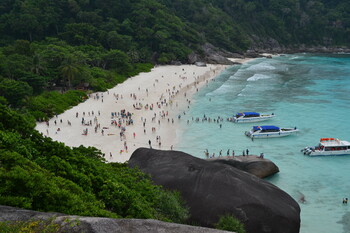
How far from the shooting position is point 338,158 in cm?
3716

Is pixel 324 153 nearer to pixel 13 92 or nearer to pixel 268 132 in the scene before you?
pixel 268 132

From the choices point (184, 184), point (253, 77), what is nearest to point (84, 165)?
point (184, 184)

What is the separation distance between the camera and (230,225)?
18.1 metres

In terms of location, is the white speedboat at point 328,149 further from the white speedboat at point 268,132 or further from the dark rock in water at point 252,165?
the dark rock in water at point 252,165

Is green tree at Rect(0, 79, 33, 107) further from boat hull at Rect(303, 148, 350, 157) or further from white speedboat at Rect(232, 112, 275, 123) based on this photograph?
boat hull at Rect(303, 148, 350, 157)

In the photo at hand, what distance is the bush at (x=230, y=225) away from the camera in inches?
708

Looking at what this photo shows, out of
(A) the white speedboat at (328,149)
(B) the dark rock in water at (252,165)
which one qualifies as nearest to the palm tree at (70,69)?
(B) the dark rock in water at (252,165)

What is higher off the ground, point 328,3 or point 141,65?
point 328,3

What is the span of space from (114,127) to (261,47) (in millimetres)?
124124

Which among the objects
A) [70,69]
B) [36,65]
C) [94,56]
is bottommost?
[70,69]

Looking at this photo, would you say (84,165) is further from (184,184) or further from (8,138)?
(184,184)

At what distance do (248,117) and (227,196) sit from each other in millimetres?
29943

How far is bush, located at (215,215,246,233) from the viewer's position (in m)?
18.0

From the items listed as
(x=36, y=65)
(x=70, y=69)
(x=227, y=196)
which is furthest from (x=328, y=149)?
(x=36, y=65)
